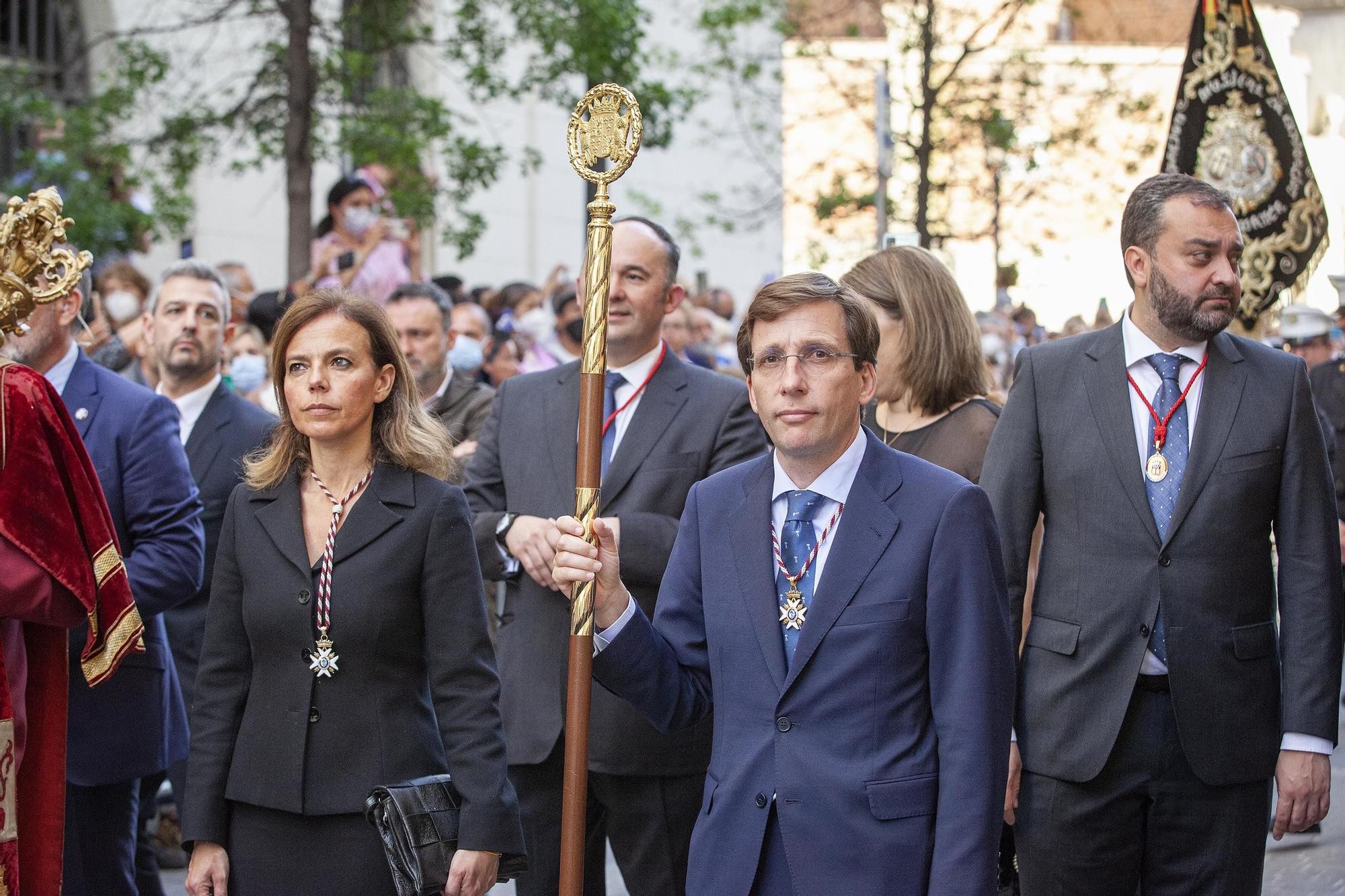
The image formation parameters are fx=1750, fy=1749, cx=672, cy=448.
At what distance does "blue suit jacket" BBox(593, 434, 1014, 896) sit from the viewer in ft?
11.5

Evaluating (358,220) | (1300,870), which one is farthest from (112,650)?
(358,220)

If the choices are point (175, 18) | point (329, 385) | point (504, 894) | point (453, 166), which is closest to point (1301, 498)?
point (329, 385)

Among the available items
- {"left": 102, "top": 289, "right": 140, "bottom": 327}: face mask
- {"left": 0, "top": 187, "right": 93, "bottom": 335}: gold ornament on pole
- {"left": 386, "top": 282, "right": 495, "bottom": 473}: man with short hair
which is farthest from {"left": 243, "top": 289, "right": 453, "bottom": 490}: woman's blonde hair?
{"left": 102, "top": 289, "right": 140, "bottom": 327}: face mask

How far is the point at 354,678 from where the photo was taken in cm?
422

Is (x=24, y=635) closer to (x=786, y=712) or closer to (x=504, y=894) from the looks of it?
(x=786, y=712)

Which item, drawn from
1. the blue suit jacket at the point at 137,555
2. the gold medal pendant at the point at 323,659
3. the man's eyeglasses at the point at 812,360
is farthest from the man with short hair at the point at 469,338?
the man's eyeglasses at the point at 812,360

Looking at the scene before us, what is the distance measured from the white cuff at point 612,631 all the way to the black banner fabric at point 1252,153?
4.13 m

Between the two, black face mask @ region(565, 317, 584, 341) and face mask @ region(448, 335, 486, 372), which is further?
black face mask @ region(565, 317, 584, 341)

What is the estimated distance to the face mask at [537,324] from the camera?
40.1 ft

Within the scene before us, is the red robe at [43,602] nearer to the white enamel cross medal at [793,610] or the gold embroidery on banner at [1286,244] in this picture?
the white enamel cross medal at [793,610]

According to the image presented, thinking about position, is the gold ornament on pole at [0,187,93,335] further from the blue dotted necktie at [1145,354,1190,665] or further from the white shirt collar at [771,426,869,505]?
the blue dotted necktie at [1145,354,1190,665]

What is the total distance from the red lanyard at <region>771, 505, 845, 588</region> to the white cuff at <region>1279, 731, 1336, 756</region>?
1570 mm

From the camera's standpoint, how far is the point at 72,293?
17.3 feet

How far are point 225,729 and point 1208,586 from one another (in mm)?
2495
